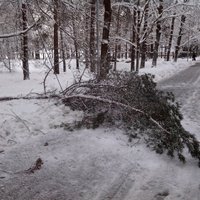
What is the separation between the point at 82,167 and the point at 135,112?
2.18m

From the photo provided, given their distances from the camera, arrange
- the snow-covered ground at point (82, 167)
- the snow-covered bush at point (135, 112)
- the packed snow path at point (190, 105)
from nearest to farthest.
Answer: the snow-covered ground at point (82, 167) → the snow-covered bush at point (135, 112) → the packed snow path at point (190, 105)

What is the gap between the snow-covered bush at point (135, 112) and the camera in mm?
5707

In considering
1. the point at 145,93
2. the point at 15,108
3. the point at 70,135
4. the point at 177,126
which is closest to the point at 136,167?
the point at 177,126

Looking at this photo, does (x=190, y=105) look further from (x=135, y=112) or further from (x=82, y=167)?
(x=82, y=167)

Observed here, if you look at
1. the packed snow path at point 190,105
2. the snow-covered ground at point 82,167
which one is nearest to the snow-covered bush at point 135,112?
the snow-covered ground at point 82,167

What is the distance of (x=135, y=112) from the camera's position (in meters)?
6.65

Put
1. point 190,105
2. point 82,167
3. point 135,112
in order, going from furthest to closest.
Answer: point 190,105 < point 135,112 < point 82,167

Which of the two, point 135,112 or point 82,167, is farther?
point 135,112

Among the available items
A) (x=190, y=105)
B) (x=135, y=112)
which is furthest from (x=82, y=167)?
(x=190, y=105)

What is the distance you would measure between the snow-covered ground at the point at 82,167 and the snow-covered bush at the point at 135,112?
261 mm

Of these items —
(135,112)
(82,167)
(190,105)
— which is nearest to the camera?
(82,167)

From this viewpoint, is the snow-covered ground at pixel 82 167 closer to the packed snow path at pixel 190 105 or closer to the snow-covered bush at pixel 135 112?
the snow-covered bush at pixel 135 112

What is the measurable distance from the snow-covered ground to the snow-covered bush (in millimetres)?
261

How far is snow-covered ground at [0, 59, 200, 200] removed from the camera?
4246mm
